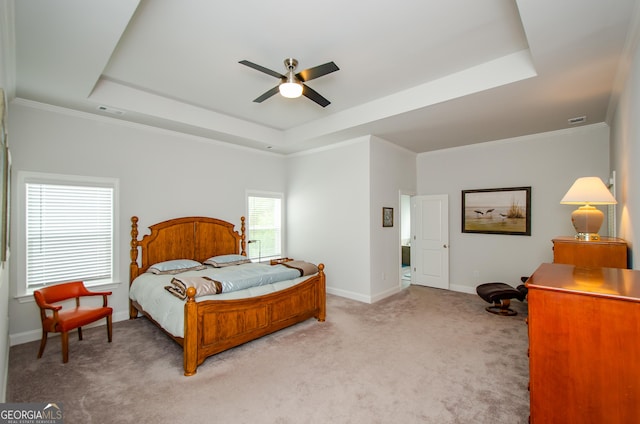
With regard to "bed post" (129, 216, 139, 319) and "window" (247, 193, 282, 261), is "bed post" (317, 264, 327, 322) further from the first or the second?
"bed post" (129, 216, 139, 319)

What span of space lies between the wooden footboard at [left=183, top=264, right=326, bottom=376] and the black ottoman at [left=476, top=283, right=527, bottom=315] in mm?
2468

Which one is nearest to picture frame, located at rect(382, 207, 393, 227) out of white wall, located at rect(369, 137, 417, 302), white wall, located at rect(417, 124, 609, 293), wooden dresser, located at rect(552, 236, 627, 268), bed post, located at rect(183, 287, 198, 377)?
white wall, located at rect(369, 137, 417, 302)

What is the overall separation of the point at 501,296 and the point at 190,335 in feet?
13.5

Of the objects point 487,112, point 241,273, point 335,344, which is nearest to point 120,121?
point 241,273

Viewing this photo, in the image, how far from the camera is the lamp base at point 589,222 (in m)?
2.91

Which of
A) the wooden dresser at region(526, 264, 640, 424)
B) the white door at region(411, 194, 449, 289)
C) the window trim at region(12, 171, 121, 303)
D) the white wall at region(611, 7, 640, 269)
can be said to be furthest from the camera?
the white door at region(411, 194, 449, 289)

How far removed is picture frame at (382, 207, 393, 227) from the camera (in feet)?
17.1

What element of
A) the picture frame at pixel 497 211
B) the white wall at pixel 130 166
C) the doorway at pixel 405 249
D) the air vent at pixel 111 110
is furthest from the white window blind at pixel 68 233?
the picture frame at pixel 497 211

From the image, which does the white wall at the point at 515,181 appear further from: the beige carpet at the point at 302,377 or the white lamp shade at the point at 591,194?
the white lamp shade at the point at 591,194

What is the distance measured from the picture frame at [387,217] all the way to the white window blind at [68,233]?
4.18 metres

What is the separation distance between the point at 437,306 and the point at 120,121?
5.52 m

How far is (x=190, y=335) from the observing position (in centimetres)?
275

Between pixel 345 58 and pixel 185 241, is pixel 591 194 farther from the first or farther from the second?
pixel 185 241

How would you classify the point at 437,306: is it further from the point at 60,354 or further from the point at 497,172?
the point at 60,354
